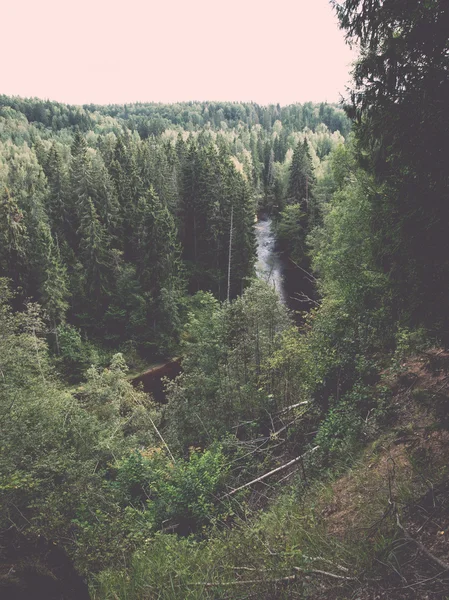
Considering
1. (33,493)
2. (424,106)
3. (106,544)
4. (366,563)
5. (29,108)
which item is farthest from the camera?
(29,108)

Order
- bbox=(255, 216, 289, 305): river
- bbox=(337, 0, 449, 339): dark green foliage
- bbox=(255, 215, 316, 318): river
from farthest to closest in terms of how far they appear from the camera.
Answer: bbox=(255, 216, 289, 305): river → bbox=(255, 215, 316, 318): river → bbox=(337, 0, 449, 339): dark green foliage

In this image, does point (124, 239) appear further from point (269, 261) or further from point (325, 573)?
point (325, 573)

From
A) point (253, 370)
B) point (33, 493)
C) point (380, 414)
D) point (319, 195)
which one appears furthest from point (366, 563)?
point (319, 195)

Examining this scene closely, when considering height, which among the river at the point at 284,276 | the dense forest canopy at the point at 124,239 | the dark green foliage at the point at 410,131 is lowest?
the river at the point at 284,276

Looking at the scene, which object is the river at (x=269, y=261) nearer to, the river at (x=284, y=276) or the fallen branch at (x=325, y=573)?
the river at (x=284, y=276)

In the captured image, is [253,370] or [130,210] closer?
[253,370]

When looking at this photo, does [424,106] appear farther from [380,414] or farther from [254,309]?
[254,309]

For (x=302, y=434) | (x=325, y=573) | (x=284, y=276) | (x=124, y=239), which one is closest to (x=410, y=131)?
(x=325, y=573)

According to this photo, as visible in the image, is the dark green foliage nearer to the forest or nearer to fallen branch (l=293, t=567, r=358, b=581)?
the forest

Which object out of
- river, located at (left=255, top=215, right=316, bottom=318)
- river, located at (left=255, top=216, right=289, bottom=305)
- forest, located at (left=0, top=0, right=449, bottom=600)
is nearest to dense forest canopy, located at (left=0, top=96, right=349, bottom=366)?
river, located at (left=255, top=216, right=289, bottom=305)

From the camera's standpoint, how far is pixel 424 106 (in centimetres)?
448

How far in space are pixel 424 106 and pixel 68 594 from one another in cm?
841

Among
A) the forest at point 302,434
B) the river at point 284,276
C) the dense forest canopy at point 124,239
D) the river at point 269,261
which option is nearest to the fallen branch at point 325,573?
the forest at point 302,434

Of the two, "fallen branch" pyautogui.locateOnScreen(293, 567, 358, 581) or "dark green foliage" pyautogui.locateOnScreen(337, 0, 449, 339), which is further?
"dark green foliage" pyautogui.locateOnScreen(337, 0, 449, 339)
